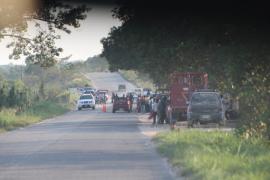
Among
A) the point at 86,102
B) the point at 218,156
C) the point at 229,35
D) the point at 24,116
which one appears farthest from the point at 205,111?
the point at 86,102

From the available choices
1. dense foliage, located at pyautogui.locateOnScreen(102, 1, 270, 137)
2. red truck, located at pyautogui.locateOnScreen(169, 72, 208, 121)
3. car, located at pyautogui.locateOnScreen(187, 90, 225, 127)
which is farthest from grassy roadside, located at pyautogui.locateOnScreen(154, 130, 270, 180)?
red truck, located at pyautogui.locateOnScreen(169, 72, 208, 121)

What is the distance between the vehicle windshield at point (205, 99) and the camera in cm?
3819

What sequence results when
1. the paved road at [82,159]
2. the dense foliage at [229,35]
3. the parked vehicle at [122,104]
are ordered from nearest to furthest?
the dense foliage at [229,35]
the paved road at [82,159]
the parked vehicle at [122,104]

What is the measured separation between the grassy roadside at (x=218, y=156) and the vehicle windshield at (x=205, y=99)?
11.4 meters

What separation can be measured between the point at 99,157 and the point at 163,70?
2681cm

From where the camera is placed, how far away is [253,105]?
76.0ft

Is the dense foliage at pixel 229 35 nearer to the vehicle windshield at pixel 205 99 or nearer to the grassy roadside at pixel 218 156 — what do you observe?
the grassy roadside at pixel 218 156

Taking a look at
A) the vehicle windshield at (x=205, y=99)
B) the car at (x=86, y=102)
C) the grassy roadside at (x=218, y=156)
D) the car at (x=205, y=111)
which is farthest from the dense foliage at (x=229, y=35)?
the car at (x=86, y=102)

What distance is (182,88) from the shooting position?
43.0 meters

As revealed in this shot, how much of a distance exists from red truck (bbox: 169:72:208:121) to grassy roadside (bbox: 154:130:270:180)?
50.2 ft

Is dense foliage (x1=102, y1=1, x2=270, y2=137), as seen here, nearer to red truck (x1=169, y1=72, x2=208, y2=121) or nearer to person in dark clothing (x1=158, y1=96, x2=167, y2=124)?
red truck (x1=169, y1=72, x2=208, y2=121)

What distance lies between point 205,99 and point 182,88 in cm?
467

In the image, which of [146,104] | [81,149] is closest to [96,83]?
[146,104]

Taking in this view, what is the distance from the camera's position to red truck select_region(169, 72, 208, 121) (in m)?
42.2
